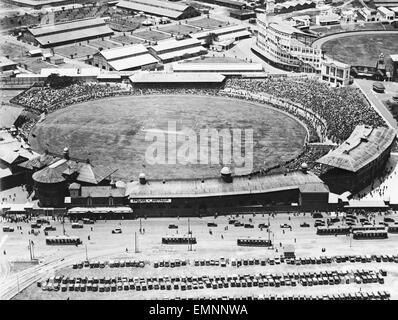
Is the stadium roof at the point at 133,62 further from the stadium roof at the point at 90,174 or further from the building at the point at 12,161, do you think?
the stadium roof at the point at 90,174

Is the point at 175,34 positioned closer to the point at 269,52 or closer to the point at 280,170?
the point at 269,52

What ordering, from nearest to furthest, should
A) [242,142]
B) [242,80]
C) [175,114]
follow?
[242,142]
[175,114]
[242,80]

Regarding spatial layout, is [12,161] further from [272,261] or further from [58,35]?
[58,35]

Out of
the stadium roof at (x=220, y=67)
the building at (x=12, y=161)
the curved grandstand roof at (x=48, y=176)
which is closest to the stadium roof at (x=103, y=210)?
the curved grandstand roof at (x=48, y=176)
